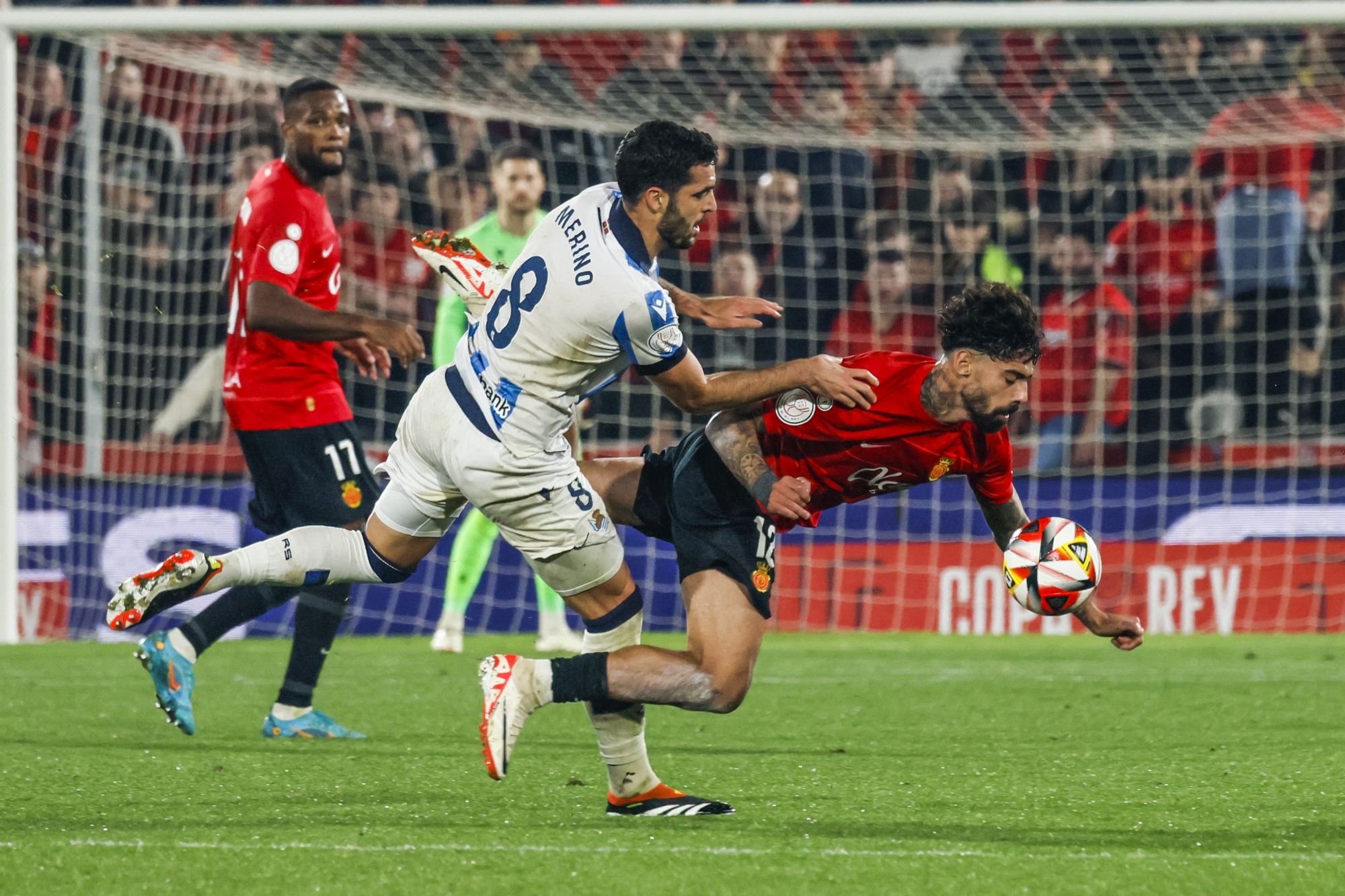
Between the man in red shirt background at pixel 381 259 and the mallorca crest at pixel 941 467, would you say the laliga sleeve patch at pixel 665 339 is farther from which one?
the man in red shirt background at pixel 381 259

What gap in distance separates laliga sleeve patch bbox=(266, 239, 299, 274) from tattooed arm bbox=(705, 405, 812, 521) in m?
1.80

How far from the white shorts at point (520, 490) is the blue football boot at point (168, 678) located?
124 cm

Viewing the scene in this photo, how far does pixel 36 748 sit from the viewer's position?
5668mm

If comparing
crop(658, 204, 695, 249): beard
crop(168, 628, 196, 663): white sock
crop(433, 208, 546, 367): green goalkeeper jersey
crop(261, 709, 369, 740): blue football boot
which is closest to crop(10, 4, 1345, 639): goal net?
crop(433, 208, 546, 367): green goalkeeper jersey

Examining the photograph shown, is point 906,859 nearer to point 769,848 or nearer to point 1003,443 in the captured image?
point 769,848

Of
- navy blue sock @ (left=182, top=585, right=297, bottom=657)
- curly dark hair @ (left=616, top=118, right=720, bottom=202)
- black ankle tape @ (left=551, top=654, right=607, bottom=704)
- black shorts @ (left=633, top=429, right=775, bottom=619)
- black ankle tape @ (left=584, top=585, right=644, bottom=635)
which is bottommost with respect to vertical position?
navy blue sock @ (left=182, top=585, right=297, bottom=657)

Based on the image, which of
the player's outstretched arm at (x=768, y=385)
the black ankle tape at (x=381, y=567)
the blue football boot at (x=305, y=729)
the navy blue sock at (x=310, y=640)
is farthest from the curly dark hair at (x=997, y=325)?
the blue football boot at (x=305, y=729)

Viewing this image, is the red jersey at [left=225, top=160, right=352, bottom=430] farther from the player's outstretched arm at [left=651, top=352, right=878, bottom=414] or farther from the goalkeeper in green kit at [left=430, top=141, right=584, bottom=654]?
the goalkeeper in green kit at [left=430, top=141, right=584, bottom=654]

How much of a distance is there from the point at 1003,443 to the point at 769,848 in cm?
135

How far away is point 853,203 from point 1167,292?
6.94ft

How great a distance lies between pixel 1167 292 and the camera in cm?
1168

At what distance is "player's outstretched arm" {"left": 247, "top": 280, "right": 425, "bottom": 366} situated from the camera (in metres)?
5.33

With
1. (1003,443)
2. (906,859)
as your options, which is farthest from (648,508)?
(906,859)

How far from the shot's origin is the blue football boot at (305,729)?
237 inches
